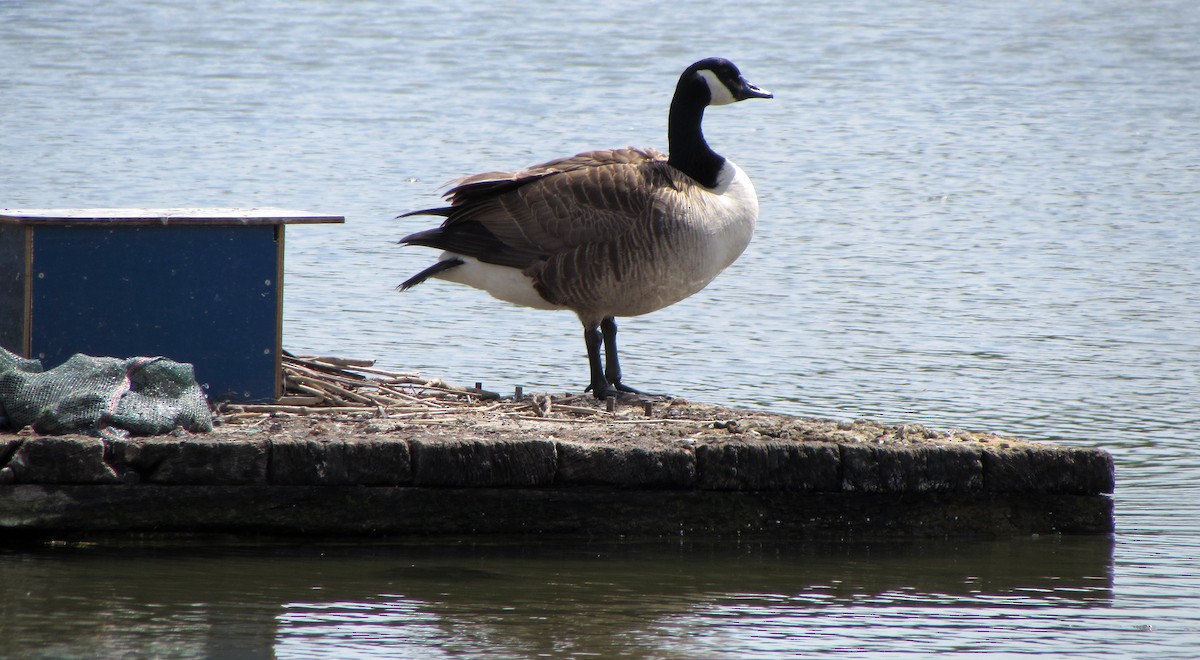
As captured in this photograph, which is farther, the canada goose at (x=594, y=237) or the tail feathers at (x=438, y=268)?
Answer: the tail feathers at (x=438, y=268)

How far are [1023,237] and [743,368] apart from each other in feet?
19.3

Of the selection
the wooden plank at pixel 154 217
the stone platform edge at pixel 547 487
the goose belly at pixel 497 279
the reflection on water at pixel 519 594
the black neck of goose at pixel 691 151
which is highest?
the black neck of goose at pixel 691 151

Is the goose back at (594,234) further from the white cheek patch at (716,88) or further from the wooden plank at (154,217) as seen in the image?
the wooden plank at (154,217)

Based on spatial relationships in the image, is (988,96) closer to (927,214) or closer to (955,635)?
(927,214)

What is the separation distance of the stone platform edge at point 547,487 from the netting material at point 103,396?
118 millimetres

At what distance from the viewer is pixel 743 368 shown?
33.7 ft

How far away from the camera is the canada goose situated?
780 cm

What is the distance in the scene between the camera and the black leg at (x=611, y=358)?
8.04 meters

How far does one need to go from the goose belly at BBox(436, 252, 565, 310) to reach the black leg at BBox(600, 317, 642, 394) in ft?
0.96

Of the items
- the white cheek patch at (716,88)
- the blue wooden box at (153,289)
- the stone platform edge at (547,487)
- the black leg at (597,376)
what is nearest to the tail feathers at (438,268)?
the black leg at (597,376)

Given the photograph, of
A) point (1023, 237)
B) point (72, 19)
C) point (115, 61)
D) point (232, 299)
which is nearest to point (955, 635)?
point (232, 299)

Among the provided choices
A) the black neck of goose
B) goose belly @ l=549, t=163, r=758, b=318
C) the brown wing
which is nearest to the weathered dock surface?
goose belly @ l=549, t=163, r=758, b=318

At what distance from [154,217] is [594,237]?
2.12 m

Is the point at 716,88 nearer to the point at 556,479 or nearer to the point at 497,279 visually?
the point at 497,279
